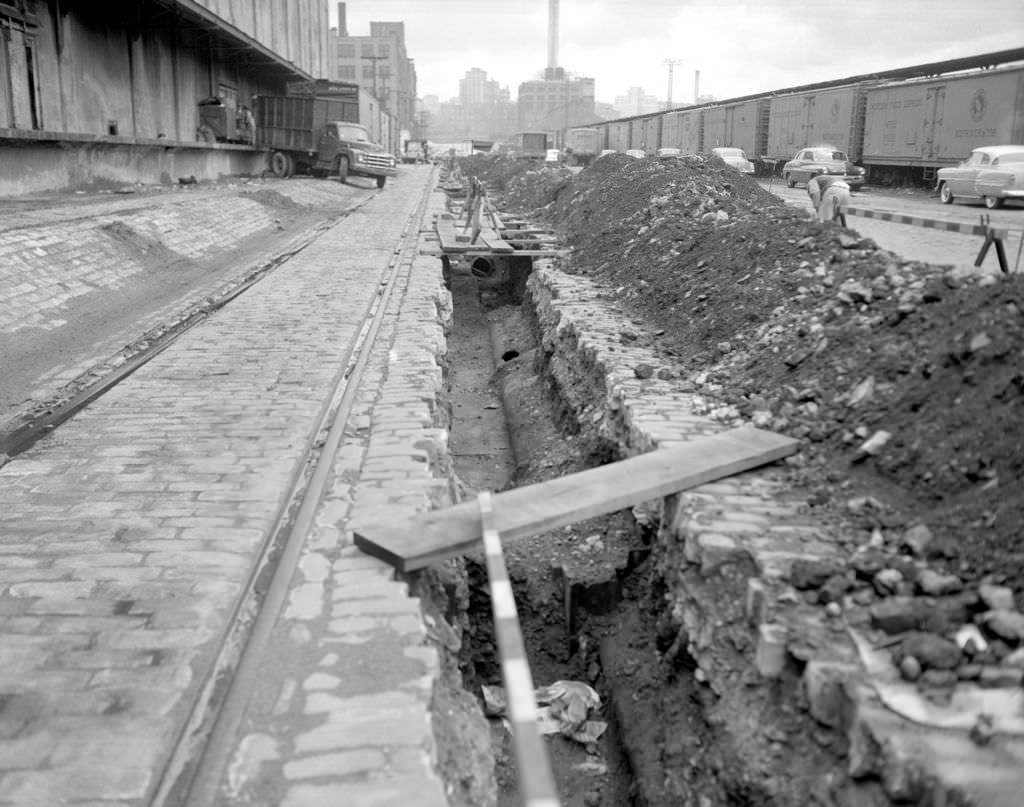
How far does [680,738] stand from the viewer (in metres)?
3.97

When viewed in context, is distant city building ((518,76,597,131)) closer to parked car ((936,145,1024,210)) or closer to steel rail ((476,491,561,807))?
parked car ((936,145,1024,210))

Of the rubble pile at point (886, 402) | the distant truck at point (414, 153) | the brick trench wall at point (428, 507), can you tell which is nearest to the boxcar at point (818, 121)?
the rubble pile at point (886, 402)

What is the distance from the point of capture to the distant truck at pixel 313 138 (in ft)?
116

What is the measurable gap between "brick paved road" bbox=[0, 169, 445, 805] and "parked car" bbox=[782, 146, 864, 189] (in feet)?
81.9

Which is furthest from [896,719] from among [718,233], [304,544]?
[718,233]

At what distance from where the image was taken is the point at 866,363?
5.14 m

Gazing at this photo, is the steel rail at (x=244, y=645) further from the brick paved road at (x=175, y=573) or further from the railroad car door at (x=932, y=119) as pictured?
the railroad car door at (x=932, y=119)

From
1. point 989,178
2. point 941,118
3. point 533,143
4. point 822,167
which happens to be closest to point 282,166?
point 822,167

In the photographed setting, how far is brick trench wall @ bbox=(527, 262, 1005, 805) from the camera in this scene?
270 centimetres

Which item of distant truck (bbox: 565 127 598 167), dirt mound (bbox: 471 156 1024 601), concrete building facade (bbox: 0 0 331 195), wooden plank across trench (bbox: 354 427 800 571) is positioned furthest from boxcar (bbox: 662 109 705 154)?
wooden plank across trench (bbox: 354 427 800 571)

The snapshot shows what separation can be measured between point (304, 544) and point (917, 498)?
9.09ft

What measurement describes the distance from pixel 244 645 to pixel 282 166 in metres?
35.3

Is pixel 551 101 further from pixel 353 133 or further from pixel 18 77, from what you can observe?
pixel 18 77

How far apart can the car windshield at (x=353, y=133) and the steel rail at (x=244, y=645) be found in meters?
31.6
